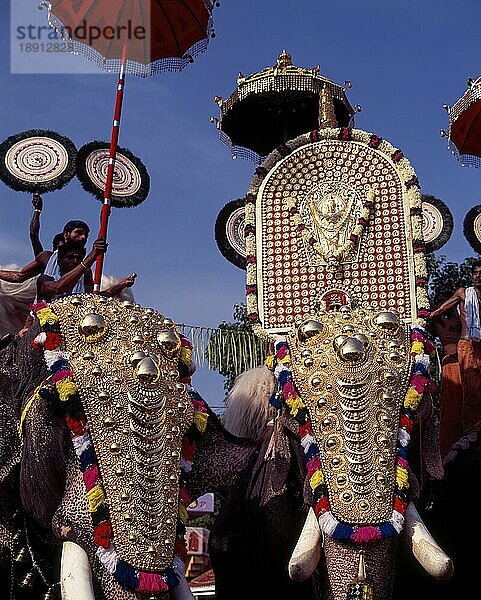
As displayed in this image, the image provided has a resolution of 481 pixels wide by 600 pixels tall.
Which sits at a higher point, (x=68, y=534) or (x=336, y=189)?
(x=336, y=189)

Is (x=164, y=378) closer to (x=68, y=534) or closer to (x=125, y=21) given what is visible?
(x=68, y=534)

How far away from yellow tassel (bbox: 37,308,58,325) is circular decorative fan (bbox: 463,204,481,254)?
3938mm

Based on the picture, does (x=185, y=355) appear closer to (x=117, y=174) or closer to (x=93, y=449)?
(x=93, y=449)

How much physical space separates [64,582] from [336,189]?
2763 millimetres

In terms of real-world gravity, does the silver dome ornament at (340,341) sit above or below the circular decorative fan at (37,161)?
below

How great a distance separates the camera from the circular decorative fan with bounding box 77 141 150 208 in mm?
5961

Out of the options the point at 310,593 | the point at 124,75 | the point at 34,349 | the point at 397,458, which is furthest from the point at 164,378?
the point at 124,75

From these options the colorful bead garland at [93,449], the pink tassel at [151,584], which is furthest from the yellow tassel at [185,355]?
the pink tassel at [151,584]

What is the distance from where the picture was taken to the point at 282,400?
4.59m

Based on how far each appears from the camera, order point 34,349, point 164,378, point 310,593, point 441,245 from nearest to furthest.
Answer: point 164,378 → point 34,349 → point 310,593 → point 441,245

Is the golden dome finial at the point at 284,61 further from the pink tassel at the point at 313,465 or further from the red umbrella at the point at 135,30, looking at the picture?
the pink tassel at the point at 313,465

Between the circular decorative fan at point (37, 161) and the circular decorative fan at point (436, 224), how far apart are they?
2724 millimetres

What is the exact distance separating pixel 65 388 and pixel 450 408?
262 cm

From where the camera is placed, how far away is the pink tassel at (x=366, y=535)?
3.96 metres
